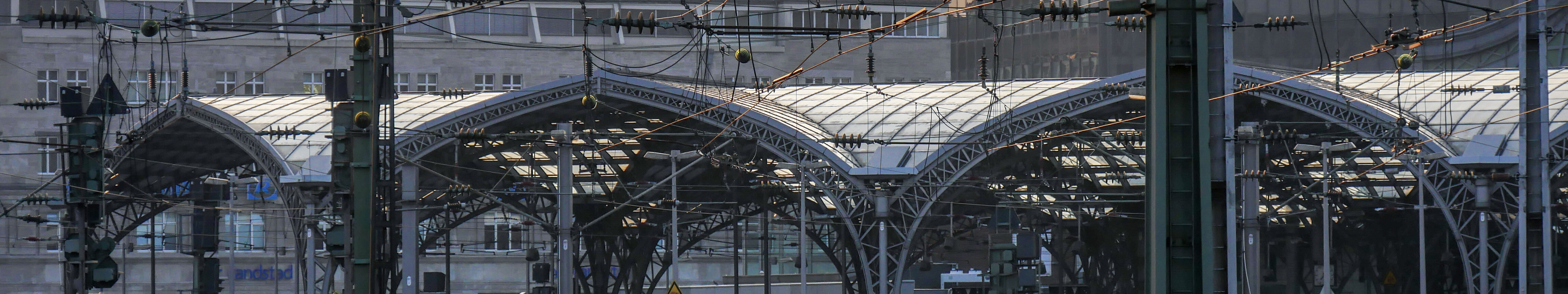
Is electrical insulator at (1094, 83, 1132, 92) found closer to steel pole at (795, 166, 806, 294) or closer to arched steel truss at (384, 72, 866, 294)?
arched steel truss at (384, 72, 866, 294)

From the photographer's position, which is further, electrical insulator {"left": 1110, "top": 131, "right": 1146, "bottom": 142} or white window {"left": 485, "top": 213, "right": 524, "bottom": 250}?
white window {"left": 485, "top": 213, "right": 524, "bottom": 250}

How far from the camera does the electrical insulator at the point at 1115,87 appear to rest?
1426 inches

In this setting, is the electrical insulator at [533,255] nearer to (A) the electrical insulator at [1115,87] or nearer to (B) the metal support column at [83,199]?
(A) the electrical insulator at [1115,87]

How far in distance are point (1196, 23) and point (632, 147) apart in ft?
114

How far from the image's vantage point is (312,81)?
6912 cm

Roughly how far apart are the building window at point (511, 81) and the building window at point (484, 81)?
1.25 ft

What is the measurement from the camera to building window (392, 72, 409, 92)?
6850 cm

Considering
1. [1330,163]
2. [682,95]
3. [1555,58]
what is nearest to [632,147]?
[682,95]

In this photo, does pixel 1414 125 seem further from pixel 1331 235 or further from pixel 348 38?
pixel 348 38

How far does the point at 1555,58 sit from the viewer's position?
161 ft

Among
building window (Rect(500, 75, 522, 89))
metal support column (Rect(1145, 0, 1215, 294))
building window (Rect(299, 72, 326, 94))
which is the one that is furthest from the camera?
building window (Rect(500, 75, 522, 89))

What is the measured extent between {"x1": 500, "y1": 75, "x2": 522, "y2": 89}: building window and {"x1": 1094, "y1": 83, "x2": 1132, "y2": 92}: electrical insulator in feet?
128

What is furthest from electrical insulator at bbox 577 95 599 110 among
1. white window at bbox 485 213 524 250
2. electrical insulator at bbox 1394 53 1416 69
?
white window at bbox 485 213 524 250

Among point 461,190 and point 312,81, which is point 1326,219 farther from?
point 312,81
